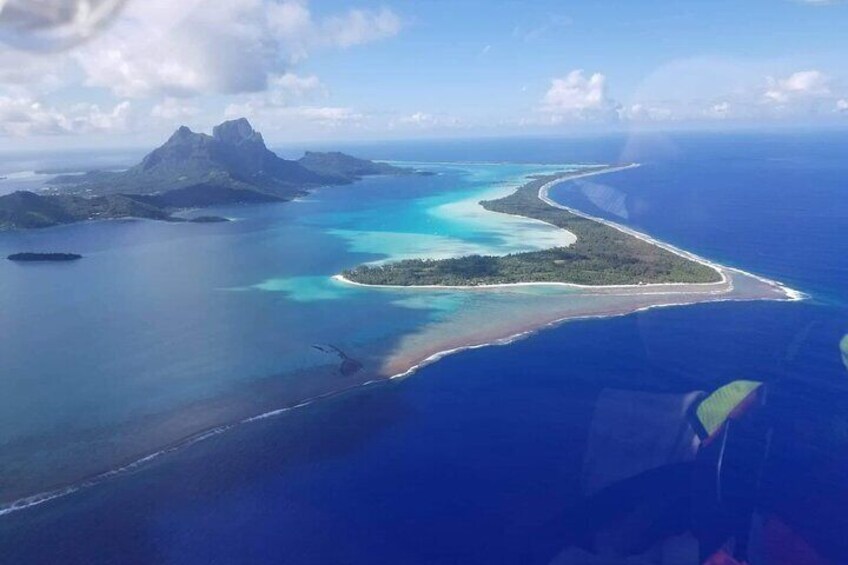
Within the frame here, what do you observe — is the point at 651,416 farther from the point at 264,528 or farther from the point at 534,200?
the point at 534,200

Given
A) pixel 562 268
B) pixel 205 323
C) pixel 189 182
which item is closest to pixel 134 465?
pixel 205 323

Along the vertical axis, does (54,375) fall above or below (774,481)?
above

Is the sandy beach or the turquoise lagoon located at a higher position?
the turquoise lagoon

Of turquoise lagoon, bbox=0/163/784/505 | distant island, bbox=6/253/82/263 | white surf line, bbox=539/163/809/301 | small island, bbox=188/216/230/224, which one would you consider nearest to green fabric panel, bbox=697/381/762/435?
turquoise lagoon, bbox=0/163/784/505

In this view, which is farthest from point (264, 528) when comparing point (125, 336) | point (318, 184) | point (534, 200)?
point (318, 184)

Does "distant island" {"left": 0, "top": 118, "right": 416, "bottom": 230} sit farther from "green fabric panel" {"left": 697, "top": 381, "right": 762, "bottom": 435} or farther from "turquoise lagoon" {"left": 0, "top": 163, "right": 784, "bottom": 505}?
"green fabric panel" {"left": 697, "top": 381, "right": 762, "bottom": 435}

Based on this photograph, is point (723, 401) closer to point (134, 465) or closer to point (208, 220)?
point (134, 465)
